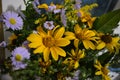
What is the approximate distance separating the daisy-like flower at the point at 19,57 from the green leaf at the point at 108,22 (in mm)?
206

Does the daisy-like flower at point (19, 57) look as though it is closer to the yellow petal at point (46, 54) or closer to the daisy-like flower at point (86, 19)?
the yellow petal at point (46, 54)

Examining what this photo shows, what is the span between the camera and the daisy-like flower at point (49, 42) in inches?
22.8

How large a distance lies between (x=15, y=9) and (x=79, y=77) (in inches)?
11.0

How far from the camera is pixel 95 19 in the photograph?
2.23 ft

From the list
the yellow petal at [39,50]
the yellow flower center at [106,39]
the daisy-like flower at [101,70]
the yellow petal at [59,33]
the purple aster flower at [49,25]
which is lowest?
the daisy-like flower at [101,70]

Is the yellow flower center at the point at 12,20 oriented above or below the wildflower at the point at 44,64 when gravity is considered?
above

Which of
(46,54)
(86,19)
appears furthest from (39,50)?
(86,19)

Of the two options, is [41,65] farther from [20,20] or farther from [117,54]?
[117,54]

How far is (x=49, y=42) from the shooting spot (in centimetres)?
59

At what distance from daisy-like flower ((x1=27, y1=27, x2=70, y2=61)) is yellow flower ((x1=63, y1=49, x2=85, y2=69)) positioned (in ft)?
0.12

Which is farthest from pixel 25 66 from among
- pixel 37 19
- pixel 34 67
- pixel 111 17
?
pixel 111 17

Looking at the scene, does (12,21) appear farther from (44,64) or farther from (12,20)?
(44,64)

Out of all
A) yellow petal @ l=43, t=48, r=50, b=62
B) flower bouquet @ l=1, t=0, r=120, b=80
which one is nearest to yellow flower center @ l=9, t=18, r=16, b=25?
flower bouquet @ l=1, t=0, r=120, b=80

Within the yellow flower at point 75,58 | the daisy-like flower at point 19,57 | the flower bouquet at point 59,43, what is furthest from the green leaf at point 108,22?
the daisy-like flower at point 19,57
